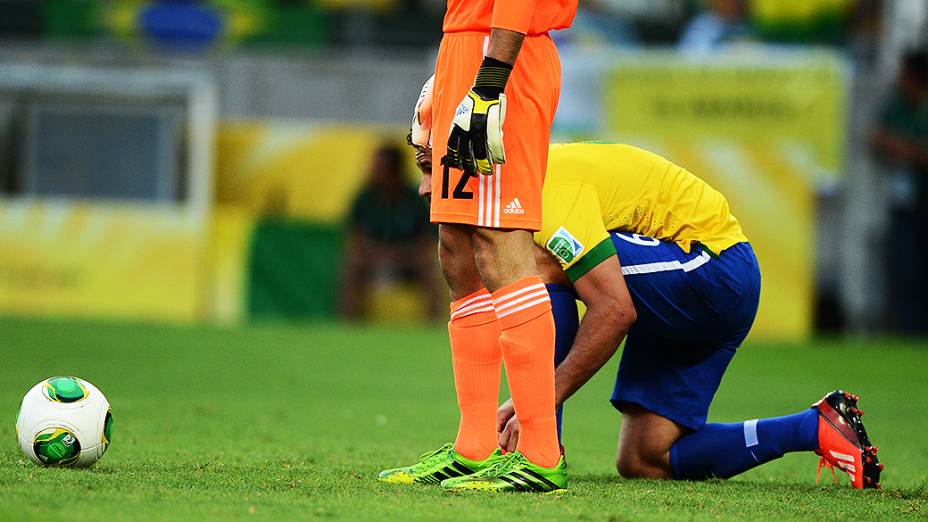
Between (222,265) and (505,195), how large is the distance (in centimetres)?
1134

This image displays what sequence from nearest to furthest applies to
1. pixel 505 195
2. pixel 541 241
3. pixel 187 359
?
pixel 505 195 → pixel 541 241 → pixel 187 359

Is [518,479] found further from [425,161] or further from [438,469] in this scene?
[425,161]

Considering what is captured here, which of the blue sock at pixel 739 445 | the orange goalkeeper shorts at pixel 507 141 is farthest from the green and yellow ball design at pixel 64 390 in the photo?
the blue sock at pixel 739 445

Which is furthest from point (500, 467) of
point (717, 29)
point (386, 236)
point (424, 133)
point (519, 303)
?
point (717, 29)

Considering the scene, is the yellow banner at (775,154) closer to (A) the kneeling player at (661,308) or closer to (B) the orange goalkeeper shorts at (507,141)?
(A) the kneeling player at (661,308)

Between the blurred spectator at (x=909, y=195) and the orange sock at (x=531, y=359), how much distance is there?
40.8 feet

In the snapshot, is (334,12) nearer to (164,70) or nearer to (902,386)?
(164,70)

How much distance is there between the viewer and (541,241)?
5.52m

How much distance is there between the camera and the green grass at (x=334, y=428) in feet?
14.6

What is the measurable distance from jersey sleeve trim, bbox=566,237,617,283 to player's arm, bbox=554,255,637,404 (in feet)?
0.04

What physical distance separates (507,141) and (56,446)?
190cm

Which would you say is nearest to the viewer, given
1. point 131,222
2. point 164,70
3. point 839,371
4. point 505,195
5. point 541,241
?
point 505,195

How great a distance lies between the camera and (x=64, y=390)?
5191 mm

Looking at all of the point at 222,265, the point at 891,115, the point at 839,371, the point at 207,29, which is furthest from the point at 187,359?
the point at 891,115
